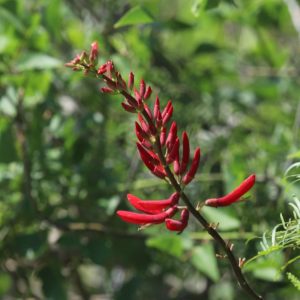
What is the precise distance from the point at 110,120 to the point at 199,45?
0.45m

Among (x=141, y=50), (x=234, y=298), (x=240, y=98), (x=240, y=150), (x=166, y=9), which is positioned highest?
(x=166, y=9)

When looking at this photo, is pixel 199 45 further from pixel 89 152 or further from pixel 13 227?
pixel 13 227

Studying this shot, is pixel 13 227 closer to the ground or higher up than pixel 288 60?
closer to the ground

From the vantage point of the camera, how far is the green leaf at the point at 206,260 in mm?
2096

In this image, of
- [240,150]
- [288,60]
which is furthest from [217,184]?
[288,60]

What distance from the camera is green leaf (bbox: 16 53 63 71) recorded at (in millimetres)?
2250

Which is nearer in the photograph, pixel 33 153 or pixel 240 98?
pixel 33 153

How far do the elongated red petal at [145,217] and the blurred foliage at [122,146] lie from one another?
0.74 meters

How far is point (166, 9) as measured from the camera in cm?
443

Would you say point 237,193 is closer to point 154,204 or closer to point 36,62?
point 154,204

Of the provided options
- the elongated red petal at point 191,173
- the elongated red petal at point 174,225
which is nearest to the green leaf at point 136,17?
the elongated red petal at point 191,173

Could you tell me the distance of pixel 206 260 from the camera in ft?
7.00

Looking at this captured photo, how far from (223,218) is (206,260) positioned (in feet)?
0.46

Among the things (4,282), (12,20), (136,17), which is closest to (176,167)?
(136,17)
